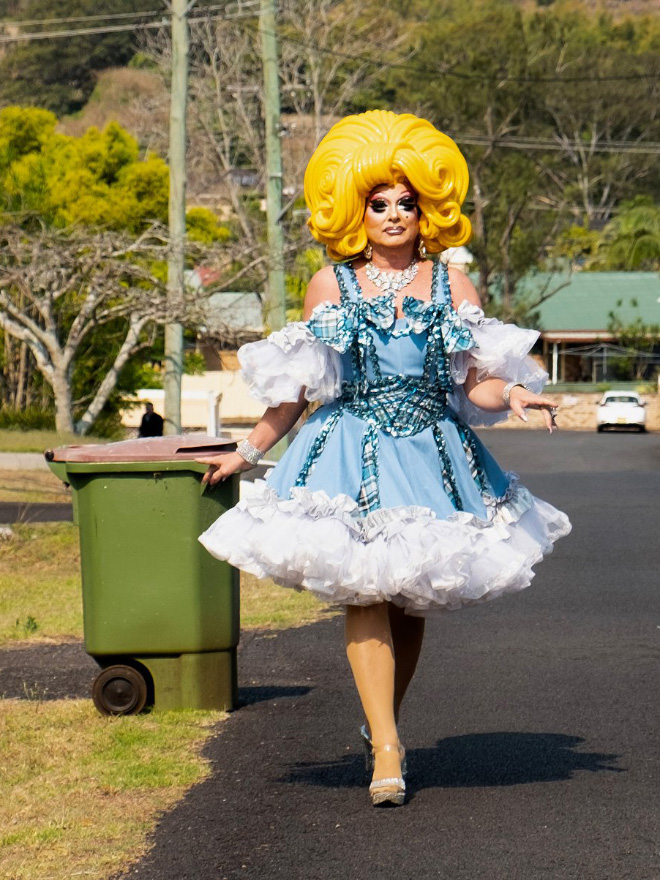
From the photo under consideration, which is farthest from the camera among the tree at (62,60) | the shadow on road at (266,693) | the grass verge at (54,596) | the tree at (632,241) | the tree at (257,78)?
the tree at (62,60)

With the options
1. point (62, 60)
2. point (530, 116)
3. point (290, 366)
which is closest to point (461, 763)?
point (290, 366)

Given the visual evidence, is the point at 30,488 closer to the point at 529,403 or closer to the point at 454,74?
the point at 529,403

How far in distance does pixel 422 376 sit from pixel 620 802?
1.48 m

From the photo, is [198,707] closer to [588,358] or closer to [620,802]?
[620,802]

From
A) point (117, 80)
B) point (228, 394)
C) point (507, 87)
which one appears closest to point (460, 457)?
point (228, 394)

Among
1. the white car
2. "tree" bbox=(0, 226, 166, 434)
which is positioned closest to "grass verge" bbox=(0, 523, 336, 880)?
"tree" bbox=(0, 226, 166, 434)

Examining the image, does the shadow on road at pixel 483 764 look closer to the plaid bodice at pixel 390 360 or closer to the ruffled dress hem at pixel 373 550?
the ruffled dress hem at pixel 373 550

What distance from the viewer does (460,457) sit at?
499 centimetres

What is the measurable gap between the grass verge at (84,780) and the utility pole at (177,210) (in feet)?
48.1

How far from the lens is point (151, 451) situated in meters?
6.38

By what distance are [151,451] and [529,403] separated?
210cm

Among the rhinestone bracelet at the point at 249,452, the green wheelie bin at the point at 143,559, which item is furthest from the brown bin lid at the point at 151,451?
the rhinestone bracelet at the point at 249,452

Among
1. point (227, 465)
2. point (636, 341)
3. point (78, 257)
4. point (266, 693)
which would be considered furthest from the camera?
point (636, 341)

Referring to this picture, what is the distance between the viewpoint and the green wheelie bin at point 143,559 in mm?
6391
